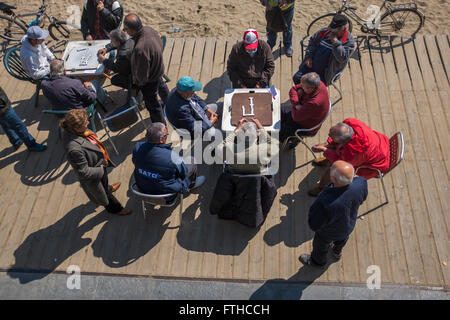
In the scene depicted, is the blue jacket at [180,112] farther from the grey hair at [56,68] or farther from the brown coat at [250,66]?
the grey hair at [56,68]

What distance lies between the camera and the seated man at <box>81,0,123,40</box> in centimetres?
620

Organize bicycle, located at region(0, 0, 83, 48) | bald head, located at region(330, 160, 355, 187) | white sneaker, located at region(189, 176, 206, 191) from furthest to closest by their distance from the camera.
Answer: bicycle, located at region(0, 0, 83, 48) < white sneaker, located at region(189, 176, 206, 191) < bald head, located at region(330, 160, 355, 187)

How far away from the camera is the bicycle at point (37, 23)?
7625 millimetres

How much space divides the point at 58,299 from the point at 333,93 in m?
5.39

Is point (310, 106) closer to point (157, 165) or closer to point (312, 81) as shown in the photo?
point (312, 81)

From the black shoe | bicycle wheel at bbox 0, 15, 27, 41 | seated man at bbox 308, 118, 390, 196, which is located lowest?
the black shoe

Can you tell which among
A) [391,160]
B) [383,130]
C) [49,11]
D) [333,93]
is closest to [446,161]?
[383,130]

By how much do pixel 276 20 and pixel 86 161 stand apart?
425 centimetres

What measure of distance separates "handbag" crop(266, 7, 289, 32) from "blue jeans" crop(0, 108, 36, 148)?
15.2 ft

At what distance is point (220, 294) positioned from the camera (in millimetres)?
4270

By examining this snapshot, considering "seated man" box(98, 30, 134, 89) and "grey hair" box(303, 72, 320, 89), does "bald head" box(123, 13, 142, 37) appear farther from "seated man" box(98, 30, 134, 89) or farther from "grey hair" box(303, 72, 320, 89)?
"grey hair" box(303, 72, 320, 89)

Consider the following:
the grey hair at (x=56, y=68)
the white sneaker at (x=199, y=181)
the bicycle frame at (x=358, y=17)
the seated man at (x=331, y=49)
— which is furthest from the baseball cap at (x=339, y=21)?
the grey hair at (x=56, y=68)

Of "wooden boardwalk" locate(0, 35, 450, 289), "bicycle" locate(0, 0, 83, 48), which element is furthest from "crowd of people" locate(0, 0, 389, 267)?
"bicycle" locate(0, 0, 83, 48)

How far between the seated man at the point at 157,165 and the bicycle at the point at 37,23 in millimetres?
4783
